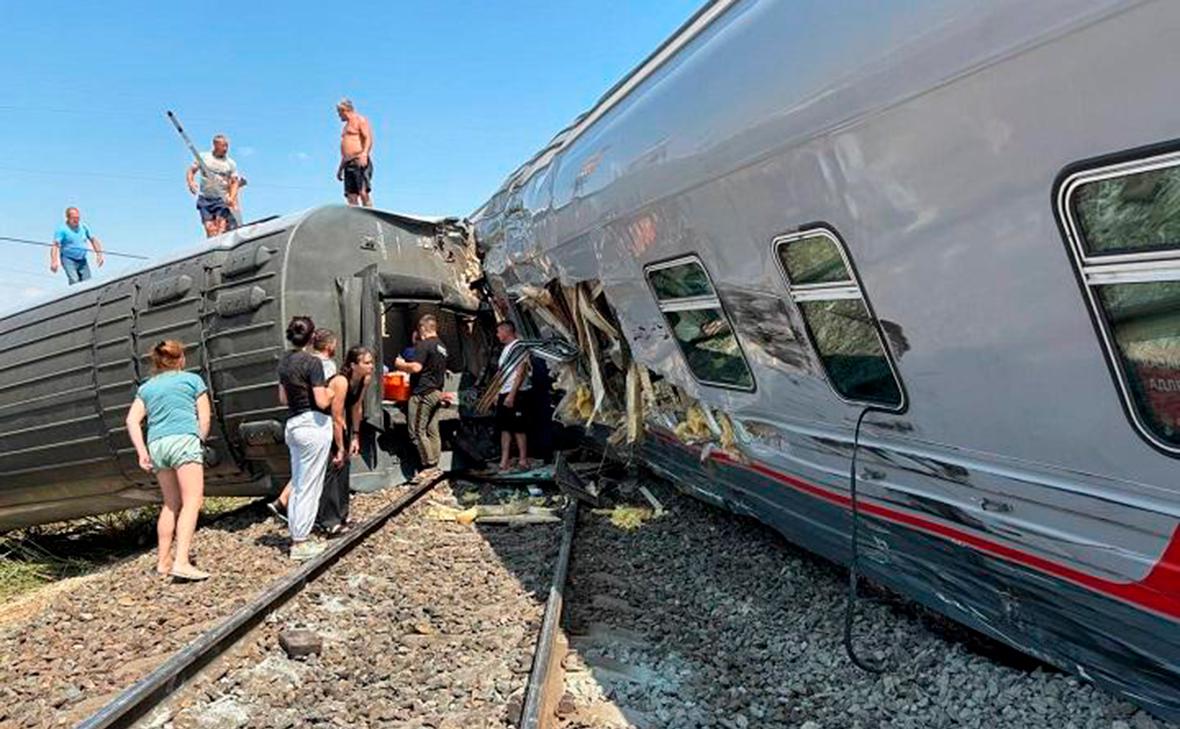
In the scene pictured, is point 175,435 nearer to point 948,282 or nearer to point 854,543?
point 854,543

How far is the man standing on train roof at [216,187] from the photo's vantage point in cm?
1109

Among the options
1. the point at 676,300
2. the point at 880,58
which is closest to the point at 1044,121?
the point at 880,58

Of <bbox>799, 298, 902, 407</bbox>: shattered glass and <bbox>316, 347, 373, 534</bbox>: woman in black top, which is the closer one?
<bbox>799, 298, 902, 407</bbox>: shattered glass

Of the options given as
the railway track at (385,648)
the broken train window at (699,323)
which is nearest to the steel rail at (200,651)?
the railway track at (385,648)

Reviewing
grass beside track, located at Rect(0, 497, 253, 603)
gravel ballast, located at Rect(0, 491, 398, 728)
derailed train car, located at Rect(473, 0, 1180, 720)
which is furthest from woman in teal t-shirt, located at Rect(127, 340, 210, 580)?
grass beside track, located at Rect(0, 497, 253, 603)

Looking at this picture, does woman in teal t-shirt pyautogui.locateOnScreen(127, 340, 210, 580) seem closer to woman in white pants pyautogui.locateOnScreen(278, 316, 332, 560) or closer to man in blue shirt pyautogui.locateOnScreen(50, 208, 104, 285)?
woman in white pants pyautogui.locateOnScreen(278, 316, 332, 560)

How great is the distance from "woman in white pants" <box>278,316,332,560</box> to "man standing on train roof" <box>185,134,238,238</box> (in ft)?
19.1

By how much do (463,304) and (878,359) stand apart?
7277mm

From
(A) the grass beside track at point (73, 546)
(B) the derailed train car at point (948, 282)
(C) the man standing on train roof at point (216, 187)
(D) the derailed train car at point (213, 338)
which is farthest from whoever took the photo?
(C) the man standing on train roof at point (216, 187)

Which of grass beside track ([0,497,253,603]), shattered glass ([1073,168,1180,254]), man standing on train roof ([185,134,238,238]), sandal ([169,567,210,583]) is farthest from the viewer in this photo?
man standing on train roof ([185,134,238,238])

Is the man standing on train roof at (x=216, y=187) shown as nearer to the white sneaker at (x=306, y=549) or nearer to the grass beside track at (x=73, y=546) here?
the grass beside track at (x=73, y=546)

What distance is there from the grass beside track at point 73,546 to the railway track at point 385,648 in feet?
14.8

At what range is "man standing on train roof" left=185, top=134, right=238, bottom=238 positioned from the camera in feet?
36.4

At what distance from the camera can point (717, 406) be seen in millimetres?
4457
